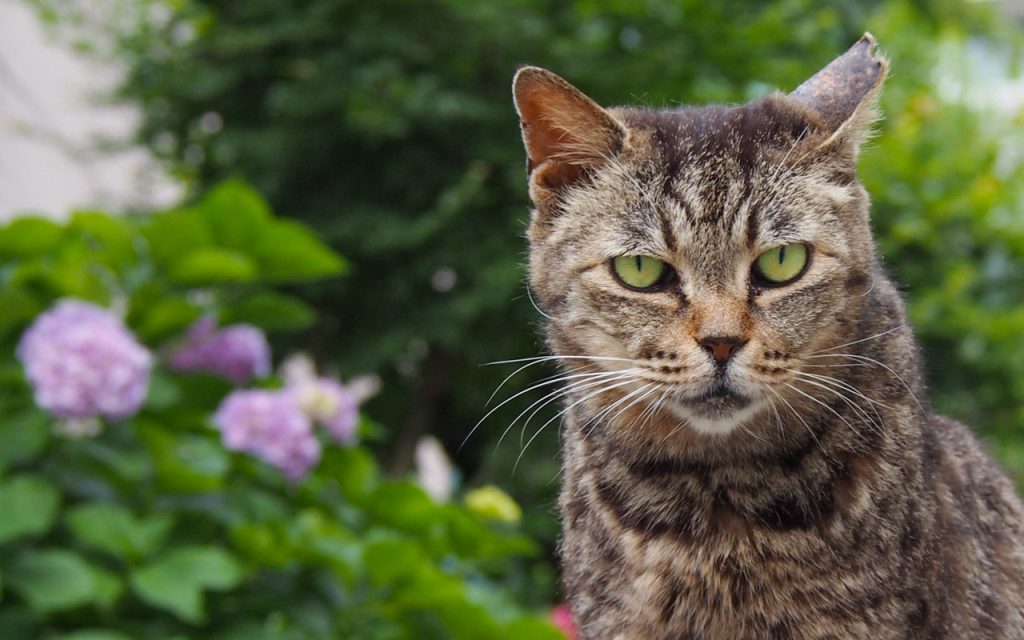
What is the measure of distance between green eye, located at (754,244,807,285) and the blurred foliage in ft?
6.48

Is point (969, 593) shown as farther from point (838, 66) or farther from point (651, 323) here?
point (838, 66)

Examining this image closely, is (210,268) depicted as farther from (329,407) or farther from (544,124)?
(544,124)

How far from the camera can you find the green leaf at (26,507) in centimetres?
221

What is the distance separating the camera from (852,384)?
156 cm

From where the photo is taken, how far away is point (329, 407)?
9.07 ft

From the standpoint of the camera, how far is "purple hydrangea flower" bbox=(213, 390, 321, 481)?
2.56 meters

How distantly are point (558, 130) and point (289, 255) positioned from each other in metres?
1.25

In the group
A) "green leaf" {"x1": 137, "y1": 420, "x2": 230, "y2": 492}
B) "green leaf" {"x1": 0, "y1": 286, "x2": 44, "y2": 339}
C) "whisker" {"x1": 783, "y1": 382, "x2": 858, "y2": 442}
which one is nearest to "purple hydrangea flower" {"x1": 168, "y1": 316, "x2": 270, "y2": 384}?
"green leaf" {"x1": 137, "y1": 420, "x2": 230, "y2": 492}

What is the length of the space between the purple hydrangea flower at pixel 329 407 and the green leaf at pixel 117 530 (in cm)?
49

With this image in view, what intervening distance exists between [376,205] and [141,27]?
1.18 meters

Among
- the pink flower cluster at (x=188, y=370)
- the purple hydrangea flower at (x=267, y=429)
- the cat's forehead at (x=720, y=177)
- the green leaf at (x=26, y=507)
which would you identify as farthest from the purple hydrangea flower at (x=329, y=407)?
the cat's forehead at (x=720, y=177)

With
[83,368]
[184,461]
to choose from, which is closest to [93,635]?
[184,461]

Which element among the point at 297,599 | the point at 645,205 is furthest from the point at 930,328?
the point at 645,205

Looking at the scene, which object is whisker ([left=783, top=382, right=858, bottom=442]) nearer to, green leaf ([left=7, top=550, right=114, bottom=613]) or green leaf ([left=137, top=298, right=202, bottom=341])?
green leaf ([left=7, top=550, right=114, bottom=613])
